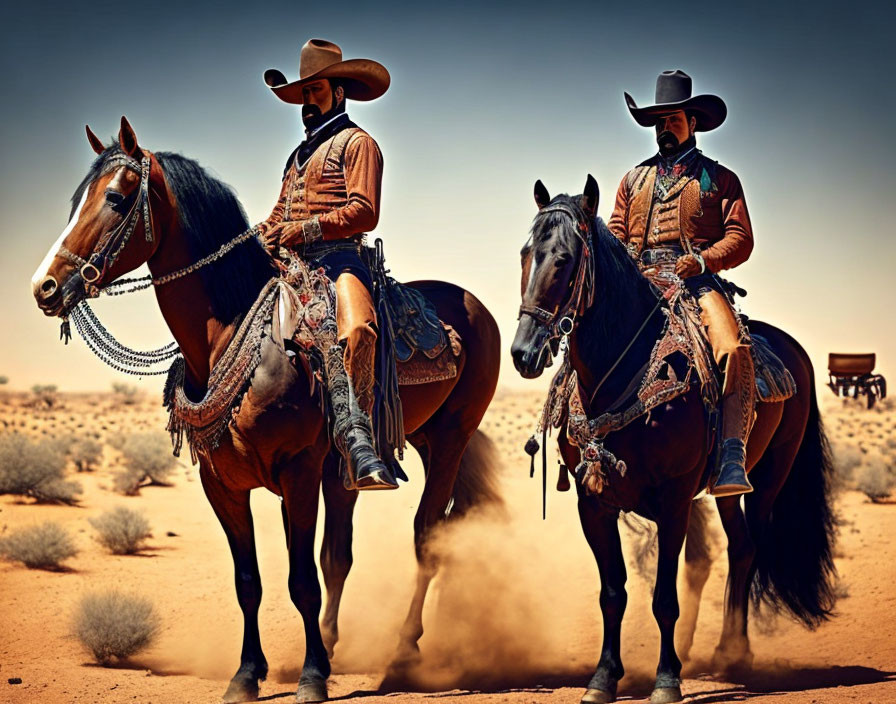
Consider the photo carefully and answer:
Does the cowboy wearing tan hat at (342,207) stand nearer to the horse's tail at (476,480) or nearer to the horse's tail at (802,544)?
the horse's tail at (476,480)

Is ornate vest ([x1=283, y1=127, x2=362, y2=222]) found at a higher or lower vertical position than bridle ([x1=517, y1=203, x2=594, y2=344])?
higher

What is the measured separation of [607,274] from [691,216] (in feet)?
3.63

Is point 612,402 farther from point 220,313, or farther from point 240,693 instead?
point 240,693

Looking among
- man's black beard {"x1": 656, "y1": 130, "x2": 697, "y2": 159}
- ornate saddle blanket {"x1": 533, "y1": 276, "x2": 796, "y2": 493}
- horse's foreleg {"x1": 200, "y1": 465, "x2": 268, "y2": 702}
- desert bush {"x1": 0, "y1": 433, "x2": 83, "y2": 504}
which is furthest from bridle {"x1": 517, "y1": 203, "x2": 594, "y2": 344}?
desert bush {"x1": 0, "y1": 433, "x2": 83, "y2": 504}

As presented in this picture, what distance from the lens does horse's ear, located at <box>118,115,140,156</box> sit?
21.6ft

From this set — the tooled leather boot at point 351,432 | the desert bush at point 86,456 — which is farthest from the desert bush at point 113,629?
the desert bush at point 86,456

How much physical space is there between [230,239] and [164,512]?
34.9ft

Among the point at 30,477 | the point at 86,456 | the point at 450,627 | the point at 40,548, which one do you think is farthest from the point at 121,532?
the point at 86,456

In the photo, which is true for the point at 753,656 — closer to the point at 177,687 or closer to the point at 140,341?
the point at 177,687

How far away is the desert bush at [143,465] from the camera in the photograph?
1844 cm

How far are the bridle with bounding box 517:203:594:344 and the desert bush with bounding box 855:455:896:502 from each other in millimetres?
12876

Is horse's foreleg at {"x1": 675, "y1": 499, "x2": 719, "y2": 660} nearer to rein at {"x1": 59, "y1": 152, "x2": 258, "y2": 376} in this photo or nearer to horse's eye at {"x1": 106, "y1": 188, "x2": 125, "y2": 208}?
rein at {"x1": 59, "y1": 152, "x2": 258, "y2": 376}

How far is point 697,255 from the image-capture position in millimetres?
7320

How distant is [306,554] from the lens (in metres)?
7.04
